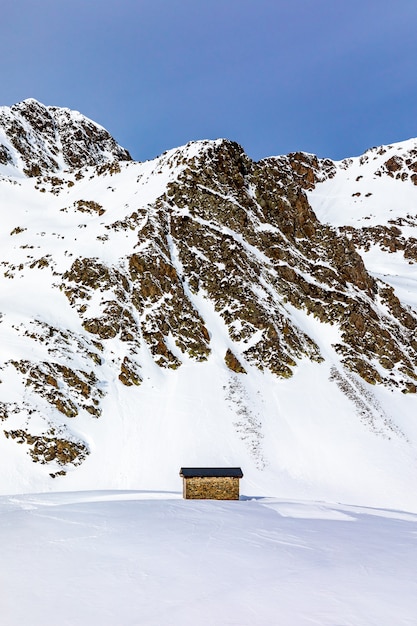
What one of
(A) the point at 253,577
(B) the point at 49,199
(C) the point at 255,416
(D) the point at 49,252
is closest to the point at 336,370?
(C) the point at 255,416

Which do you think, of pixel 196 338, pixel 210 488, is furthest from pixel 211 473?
pixel 196 338

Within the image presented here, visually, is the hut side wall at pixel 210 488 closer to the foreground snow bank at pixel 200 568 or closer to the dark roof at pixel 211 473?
the dark roof at pixel 211 473

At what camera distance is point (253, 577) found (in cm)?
1137

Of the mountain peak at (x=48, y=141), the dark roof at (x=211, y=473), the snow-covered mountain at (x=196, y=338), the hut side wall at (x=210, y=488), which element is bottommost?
the hut side wall at (x=210, y=488)

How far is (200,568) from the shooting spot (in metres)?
12.0

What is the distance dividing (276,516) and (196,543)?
22.0ft

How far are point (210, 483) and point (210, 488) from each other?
0.28 metres

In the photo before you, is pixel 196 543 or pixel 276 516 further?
pixel 276 516

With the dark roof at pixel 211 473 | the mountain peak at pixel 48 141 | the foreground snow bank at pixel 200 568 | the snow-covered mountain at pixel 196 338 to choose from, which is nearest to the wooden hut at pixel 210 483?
the dark roof at pixel 211 473

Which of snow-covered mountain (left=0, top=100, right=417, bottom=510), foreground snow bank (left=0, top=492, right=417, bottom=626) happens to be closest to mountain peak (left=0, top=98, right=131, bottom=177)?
snow-covered mountain (left=0, top=100, right=417, bottom=510)

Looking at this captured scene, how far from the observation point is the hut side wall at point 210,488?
2506 centimetres

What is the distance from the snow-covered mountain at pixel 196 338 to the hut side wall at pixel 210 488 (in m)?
8.83

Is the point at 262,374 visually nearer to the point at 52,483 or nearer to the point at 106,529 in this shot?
the point at 52,483

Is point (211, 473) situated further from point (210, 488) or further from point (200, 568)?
point (200, 568)
